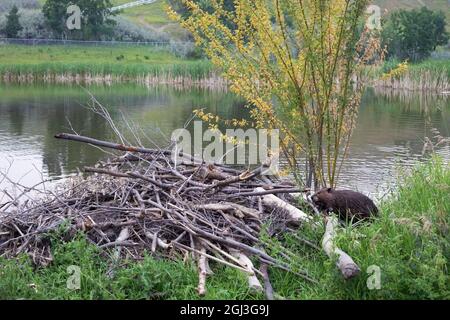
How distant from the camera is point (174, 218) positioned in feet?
22.6

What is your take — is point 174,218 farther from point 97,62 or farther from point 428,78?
point 97,62

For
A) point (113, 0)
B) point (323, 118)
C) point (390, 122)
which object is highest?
point (113, 0)

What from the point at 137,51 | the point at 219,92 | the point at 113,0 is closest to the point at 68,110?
the point at 219,92

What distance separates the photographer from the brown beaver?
7.32 metres

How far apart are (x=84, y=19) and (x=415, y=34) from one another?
3253 cm

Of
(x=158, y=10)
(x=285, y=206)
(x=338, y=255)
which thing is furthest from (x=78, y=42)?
(x=338, y=255)

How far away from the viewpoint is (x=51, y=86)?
43.8m

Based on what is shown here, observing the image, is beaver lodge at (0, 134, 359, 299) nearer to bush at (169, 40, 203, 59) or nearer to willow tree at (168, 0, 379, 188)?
willow tree at (168, 0, 379, 188)

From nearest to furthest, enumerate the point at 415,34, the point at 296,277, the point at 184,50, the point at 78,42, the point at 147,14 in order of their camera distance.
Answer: the point at 296,277 → the point at 415,34 → the point at 184,50 → the point at 78,42 → the point at 147,14

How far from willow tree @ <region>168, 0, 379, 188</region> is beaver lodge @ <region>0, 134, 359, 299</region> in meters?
2.38

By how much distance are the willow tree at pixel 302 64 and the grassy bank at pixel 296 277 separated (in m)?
3.61

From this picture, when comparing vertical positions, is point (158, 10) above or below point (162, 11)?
above
